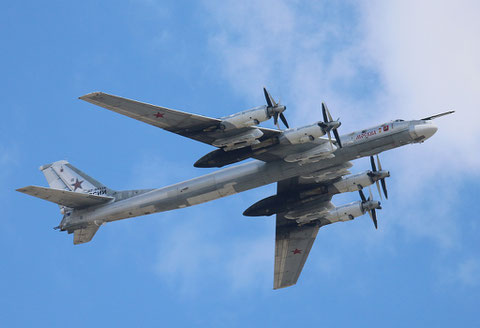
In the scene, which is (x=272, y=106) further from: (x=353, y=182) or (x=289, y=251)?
(x=289, y=251)

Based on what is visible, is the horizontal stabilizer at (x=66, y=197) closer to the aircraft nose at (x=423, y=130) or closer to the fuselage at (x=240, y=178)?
the fuselage at (x=240, y=178)

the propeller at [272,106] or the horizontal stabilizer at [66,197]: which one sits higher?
the propeller at [272,106]

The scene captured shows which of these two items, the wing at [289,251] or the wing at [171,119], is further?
the wing at [289,251]

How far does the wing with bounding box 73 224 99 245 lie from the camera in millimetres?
50562

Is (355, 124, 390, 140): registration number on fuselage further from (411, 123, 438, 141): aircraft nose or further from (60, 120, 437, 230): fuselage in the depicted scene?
(411, 123, 438, 141): aircraft nose

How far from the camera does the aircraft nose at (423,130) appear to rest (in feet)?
145

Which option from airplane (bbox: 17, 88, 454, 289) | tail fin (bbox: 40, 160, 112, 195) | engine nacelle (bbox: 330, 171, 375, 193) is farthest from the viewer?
tail fin (bbox: 40, 160, 112, 195)

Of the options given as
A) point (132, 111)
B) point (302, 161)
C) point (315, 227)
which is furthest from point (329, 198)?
point (132, 111)

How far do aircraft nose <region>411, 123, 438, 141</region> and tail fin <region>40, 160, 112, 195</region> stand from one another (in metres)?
23.4

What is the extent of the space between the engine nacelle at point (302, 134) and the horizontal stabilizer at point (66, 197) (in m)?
14.2

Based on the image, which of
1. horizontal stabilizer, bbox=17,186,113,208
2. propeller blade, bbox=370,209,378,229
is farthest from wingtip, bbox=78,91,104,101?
propeller blade, bbox=370,209,378,229

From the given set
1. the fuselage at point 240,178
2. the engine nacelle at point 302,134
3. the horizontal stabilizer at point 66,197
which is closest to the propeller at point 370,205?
the fuselage at point 240,178

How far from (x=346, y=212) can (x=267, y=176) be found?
9.11m

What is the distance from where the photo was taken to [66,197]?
4856 centimetres
